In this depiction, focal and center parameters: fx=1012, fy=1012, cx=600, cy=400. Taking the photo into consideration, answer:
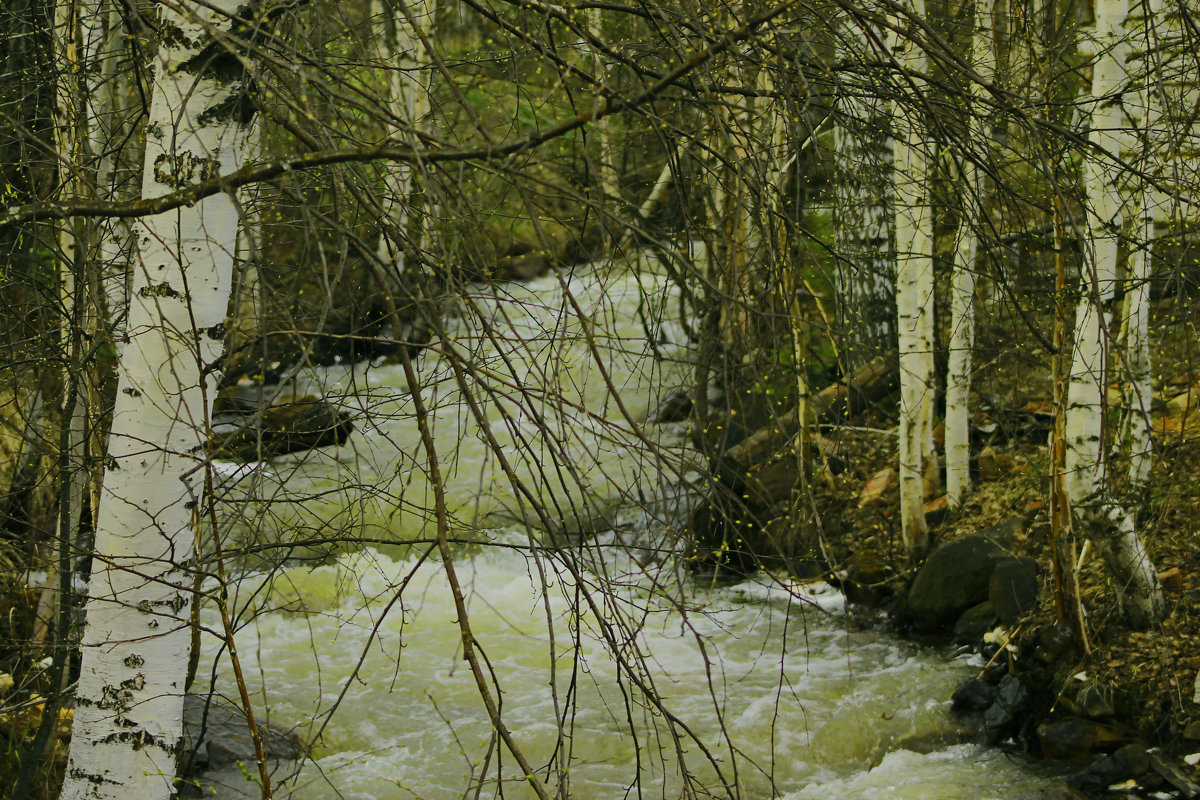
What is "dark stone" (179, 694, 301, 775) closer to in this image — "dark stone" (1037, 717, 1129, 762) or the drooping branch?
the drooping branch

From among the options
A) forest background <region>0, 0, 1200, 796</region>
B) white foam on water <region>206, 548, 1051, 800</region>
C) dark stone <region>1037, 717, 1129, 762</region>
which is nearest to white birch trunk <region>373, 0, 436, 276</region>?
forest background <region>0, 0, 1200, 796</region>

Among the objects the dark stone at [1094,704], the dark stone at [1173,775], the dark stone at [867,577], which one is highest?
the dark stone at [867,577]

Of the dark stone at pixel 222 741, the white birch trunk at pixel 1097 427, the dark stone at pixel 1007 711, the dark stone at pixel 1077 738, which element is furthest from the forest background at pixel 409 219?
the dark stone at pixel 1007 711

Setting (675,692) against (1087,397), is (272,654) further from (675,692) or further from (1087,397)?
(1087,397)

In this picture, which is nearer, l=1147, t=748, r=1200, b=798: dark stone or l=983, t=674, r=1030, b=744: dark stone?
l=1147, t=748, r=1200, b=798: dark stone

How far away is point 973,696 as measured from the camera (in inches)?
242

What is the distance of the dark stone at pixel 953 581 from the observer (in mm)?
7156

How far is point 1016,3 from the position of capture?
4605 millimetres

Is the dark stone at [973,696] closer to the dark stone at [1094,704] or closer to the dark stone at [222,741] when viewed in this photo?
the dark stone at [1094,704]

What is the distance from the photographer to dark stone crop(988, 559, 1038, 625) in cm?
652

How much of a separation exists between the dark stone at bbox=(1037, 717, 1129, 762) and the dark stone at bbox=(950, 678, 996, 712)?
522mm

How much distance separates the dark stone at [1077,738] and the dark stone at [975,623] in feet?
4.36

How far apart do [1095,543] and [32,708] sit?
18.6 feet

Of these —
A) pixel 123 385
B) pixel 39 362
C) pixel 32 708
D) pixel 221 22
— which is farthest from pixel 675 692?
pixel 221 22
